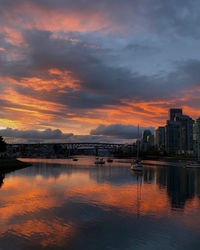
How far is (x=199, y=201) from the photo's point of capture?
1490 inches

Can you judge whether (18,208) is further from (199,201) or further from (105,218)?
(199,201)

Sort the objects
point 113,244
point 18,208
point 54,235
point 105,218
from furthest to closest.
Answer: point 18,208 → point 105,218 → point 54,235 → point 113,244

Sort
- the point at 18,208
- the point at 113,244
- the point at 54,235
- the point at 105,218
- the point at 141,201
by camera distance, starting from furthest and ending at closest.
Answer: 1. the point at 141,201
2. the point at 18,208
3. the point at 105,218
4. the point at 54,235
5. the point at 113,244

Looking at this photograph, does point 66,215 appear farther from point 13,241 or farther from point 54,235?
point 13,241

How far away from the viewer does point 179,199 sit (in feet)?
129

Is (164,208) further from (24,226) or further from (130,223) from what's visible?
(24,226)

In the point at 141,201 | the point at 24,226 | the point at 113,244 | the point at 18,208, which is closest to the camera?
the point at 113,244

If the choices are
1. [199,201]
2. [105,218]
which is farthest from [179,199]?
[105,218]

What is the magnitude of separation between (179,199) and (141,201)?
6.96 meters

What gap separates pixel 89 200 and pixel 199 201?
680 inches

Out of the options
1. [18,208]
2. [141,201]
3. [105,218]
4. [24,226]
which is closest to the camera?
[24,226]

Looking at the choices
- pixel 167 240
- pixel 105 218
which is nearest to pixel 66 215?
pixel 105 218

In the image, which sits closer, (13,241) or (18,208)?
(13,241)

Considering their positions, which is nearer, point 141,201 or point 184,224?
point 184,224
